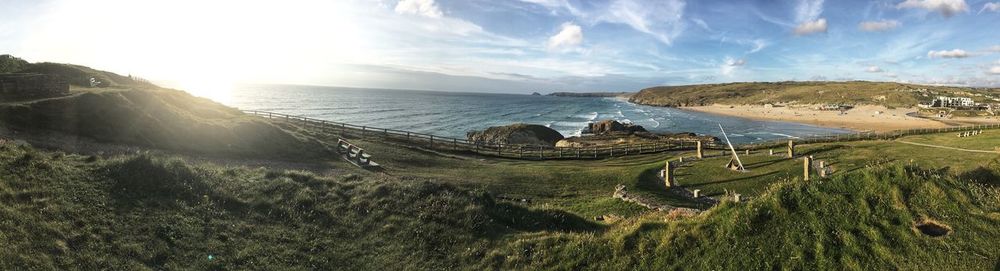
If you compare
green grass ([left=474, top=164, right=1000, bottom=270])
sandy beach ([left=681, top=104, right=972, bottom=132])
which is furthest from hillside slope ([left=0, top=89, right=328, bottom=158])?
sandy beach ([left=681, top=104, right=972, bottom=132])

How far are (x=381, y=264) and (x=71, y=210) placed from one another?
8.19 m

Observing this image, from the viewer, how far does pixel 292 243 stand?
12.1 m

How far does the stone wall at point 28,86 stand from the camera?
31562 millimetres

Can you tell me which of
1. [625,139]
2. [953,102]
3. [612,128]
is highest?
[953,102]

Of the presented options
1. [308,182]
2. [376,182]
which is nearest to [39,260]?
[308,182]

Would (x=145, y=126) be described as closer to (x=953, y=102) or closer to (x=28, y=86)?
(x=28, y=86)

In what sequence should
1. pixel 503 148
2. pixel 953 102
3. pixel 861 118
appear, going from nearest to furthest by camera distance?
pixel 503 148, pixel 861 118, pixel 953 102

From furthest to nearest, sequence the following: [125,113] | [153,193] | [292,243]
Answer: [125,113] → [153,193] → [292,243]

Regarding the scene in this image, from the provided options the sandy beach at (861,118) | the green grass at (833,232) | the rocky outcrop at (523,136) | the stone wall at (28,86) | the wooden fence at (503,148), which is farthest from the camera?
the sandy beach at (861,118)

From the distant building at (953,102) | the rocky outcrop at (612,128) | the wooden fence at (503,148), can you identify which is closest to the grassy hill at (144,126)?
the wooden fence at (503,148)

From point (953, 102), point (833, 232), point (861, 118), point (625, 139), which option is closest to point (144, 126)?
point (833, 232)

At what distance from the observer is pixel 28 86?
32.2 metres

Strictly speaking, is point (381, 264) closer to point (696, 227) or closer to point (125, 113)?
point (696, 227)

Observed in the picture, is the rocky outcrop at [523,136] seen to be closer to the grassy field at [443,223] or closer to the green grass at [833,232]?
the grassy field at [443,223]
